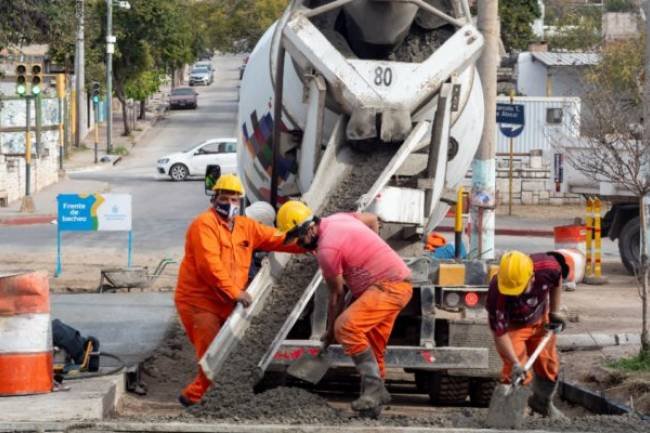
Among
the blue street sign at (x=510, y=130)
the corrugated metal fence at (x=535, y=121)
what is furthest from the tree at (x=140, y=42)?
the blue street sign at (x=510, y=130)

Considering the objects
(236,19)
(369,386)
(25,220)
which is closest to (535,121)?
(25,220)

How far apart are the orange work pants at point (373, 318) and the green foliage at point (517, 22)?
201ft

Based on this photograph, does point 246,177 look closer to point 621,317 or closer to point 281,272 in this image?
point 281,272

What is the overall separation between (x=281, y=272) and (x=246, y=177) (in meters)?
2.81

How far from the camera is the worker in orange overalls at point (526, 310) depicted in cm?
1017

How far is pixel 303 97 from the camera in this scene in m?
11.9

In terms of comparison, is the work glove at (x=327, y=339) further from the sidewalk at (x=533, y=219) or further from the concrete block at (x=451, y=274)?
the sidewalk at (x=533, y=219)

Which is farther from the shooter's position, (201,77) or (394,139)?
(201,77)

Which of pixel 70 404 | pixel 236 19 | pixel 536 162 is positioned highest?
pixel 236 19

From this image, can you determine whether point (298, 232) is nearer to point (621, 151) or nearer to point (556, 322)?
point (556, 322)

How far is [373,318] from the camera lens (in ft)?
33.4

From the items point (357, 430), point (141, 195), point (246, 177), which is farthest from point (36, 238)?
point (357, 430)

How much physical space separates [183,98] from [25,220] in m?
43.9

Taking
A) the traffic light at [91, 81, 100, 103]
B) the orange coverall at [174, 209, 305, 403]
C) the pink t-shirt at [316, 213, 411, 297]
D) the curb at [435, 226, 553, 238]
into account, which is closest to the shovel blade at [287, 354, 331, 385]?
the pink t-shirt at [316, 213, 411, 297]
